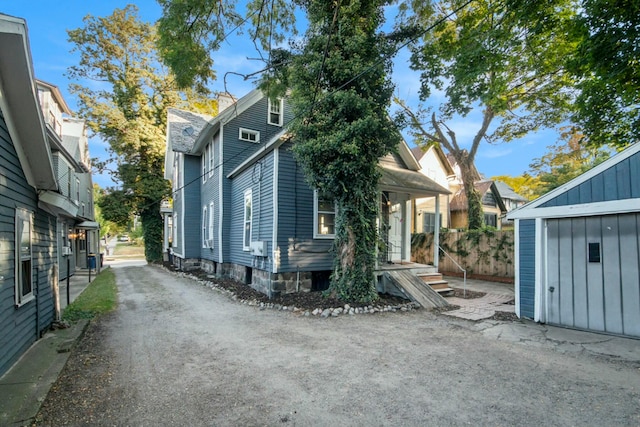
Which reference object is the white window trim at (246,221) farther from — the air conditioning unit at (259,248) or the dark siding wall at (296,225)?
the dark siding wall at (296,225)

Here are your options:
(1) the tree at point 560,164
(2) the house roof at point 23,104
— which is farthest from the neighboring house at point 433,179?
(2) the house roof at point 23,104

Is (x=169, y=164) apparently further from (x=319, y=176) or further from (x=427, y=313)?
(x=427, y=313)

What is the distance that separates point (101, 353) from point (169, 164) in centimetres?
1752

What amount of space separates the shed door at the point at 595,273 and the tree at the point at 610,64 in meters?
2.64

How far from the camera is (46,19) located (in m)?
6.30

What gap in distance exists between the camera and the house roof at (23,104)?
11.8 ft

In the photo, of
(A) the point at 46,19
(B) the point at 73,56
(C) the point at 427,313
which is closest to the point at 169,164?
(B) the point at 73,56

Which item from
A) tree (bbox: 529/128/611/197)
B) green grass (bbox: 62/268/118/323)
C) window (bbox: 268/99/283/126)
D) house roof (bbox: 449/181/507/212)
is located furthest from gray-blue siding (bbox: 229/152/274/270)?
tree (bbox: 529/128/611/197)

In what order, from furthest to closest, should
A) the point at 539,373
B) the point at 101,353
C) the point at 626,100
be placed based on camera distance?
the point at 626,100 → the point at 101,353 → the point at 539,373

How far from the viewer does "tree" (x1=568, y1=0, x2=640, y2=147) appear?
213 inches

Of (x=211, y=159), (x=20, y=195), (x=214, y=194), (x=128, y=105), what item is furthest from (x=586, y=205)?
(x=128, y=105)

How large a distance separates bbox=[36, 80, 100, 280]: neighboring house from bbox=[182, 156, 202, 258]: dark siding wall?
439cm

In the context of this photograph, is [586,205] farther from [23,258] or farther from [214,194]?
[214,194]

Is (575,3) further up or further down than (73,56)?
further down
